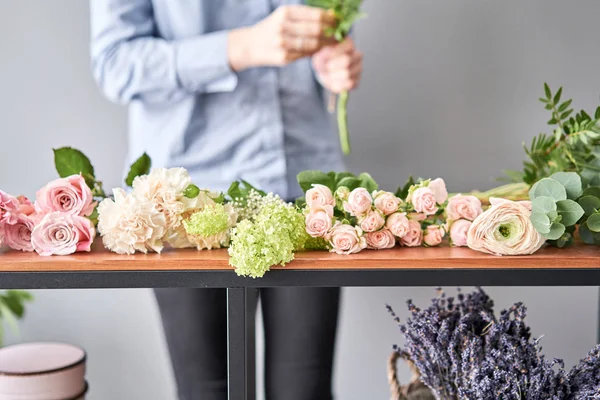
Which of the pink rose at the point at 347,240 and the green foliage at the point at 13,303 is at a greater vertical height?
the pink rose at the point at 347,240

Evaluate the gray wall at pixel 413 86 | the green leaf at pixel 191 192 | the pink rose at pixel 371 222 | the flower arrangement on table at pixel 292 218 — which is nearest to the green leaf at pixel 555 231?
the flower arrangement on table at pixel 292 218

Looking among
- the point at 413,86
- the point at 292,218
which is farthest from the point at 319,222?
the point at 413,86

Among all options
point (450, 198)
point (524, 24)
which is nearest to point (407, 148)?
point (524, 24)

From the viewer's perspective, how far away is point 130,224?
2.72 ft

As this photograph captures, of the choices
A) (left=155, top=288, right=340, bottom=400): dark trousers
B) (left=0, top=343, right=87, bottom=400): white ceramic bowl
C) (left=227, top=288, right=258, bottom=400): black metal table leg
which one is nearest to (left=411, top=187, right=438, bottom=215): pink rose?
(left=227, top=288, right=258, bottom=400): black metal table leg

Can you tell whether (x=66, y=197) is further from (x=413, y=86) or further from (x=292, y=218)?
(x=413, y=86)

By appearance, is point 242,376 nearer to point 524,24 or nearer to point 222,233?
point 222,233

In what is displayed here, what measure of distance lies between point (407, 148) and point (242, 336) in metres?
1.12

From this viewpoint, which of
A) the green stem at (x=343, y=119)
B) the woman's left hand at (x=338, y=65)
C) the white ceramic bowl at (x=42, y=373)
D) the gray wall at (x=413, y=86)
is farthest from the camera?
the gray wall at (x=413, y=86)

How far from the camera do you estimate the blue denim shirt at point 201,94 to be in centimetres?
129

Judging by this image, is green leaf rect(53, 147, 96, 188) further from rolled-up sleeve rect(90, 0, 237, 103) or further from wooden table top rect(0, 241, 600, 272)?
rolled-up sleeve rect(90, 0, 237, 103)

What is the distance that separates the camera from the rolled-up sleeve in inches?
50.3

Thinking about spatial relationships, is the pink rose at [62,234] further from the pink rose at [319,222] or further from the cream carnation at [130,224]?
the pink rose at [319,222]

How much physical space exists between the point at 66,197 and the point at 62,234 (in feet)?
0.18
